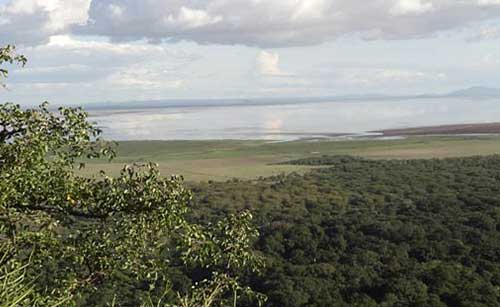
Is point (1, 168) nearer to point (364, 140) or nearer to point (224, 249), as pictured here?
point (224, 249)

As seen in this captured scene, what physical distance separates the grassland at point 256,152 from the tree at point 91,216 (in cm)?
7064

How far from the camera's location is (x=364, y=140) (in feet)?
409

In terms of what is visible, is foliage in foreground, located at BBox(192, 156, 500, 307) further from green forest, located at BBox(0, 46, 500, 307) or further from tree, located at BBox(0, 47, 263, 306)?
tree, located at BBox(0, 47, 263, 306)

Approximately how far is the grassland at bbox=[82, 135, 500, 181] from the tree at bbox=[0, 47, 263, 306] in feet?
232

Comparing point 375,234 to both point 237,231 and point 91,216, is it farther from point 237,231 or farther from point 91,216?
point 91,216

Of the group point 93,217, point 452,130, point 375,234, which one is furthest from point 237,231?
point 452,130

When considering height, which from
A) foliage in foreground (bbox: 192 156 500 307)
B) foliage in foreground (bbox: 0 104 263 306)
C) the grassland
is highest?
foliage in foreground (bbox: 0 104 263 306)

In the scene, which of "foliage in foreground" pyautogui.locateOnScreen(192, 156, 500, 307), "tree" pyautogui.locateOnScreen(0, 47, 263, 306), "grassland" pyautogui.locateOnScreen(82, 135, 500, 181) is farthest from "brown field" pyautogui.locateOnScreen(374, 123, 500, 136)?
"tree" pyautogui.locateOnScreen(0, 47, 263, 306)

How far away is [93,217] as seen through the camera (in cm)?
868

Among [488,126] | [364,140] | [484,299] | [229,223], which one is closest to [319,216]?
[484,299]

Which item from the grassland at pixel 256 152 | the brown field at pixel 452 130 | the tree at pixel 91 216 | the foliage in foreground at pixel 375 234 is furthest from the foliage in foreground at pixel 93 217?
the brown field at pixel 452 130

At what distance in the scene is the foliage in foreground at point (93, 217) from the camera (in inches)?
317

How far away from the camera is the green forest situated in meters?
8.16

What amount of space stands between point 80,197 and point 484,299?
26269mm
